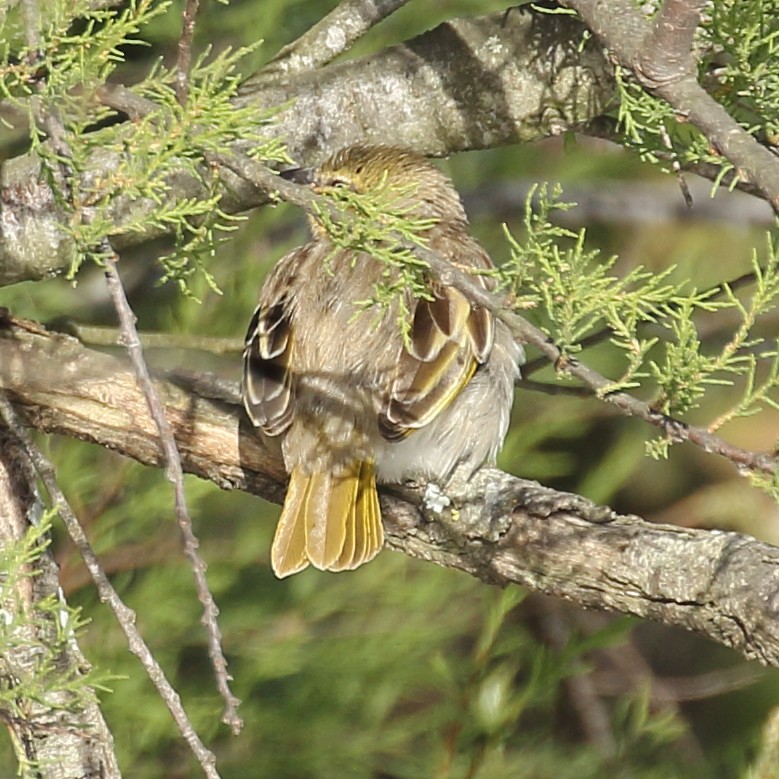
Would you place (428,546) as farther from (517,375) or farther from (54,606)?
(54,606)

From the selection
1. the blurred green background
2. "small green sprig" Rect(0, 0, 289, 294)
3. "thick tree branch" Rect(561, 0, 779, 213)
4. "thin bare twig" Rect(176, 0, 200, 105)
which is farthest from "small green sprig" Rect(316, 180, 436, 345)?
the blurred green background

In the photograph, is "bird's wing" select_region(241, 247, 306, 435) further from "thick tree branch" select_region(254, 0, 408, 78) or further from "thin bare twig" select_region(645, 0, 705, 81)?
"thin bare twig" select_region(645, 0, 705, 81)

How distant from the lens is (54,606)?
2.69 metres

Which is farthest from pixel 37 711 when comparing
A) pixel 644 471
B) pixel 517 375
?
pixel 644 471

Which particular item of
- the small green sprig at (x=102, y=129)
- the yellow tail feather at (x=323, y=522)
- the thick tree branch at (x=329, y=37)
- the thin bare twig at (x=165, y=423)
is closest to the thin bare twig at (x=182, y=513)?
the thin bare twig at (x=165, y=423)

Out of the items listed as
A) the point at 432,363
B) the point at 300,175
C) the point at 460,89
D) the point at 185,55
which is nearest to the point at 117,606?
the point at 185,55

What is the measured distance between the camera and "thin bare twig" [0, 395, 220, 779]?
2561 mm

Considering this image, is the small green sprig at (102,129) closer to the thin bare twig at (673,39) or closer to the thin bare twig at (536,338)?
the thin bare twig at (536,338)

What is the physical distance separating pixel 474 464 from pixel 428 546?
41 centimetres

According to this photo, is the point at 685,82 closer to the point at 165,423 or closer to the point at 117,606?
the point at 165,423

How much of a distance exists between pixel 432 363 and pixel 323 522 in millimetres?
536

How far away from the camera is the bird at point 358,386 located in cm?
389

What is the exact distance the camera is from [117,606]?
276 cm

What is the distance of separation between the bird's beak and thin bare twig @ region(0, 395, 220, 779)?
3.30 ft
